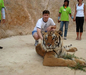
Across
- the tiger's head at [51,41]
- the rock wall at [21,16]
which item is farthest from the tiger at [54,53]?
the rock wall at [21,16]

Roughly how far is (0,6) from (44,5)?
5783 mm

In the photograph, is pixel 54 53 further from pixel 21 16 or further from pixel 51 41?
pixel 21 16

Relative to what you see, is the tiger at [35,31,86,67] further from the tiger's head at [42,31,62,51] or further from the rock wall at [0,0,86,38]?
the rock wall at [0,0,86,38]

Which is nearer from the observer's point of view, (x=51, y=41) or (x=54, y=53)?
(x=51, y=41)

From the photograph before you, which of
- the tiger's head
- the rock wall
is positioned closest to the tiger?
the tiger's head

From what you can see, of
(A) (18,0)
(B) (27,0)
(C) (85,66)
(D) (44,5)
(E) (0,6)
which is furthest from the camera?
(D) (44,5)

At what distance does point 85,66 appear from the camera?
7.97 feet

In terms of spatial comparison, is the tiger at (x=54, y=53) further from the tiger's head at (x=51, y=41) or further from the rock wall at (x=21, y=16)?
the rock wall at (x=21, y=16)

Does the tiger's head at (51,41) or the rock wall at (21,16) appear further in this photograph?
the rock wall at (21,16)

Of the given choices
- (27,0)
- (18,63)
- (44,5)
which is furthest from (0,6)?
(44,5)

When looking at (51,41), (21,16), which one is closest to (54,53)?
(51,41)

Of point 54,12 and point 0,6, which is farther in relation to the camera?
point 54,12

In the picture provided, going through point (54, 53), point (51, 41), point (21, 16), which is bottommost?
point (54, 53)

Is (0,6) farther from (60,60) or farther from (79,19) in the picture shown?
(79,19)
